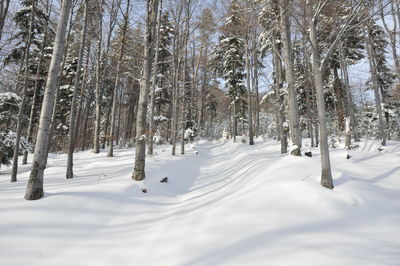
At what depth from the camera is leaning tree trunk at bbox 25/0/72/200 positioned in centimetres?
451

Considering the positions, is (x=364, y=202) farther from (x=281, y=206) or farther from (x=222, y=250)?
(x=222, y=250)

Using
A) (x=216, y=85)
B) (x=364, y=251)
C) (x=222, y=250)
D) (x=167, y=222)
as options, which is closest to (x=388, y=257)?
(x=364, y=251)

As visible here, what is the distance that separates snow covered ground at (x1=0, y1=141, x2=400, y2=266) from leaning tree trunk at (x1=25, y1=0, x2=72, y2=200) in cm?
28

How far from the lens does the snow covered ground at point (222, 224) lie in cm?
300

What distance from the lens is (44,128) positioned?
4676 millimetres

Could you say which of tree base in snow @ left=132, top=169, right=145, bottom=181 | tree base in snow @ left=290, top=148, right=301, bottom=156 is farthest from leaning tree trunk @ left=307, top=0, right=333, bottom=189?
tree base in snow @ left=132, top=169, right=145, bottom=181

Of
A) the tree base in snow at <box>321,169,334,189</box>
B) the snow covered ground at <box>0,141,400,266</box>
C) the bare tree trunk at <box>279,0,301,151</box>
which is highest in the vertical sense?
the bare tree trunk at <box>279,0,301,151</box>

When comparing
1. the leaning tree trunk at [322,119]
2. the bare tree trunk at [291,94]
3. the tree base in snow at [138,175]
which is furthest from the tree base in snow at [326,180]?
the tree base in snow at [138,175]

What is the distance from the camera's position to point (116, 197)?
210 inches

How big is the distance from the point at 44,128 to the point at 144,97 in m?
3.12

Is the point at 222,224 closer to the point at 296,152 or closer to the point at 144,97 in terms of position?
the point at 296,152

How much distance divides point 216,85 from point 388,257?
92.8 feet

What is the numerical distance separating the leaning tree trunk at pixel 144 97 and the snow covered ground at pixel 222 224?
981 millimetres

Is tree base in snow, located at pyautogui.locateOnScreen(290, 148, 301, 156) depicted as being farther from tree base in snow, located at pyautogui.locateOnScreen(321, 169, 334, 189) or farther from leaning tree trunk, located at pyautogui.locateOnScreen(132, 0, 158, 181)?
leaning tree trunk, located at pyautogui.locateOnScreen(132, 0, 158, 181)
